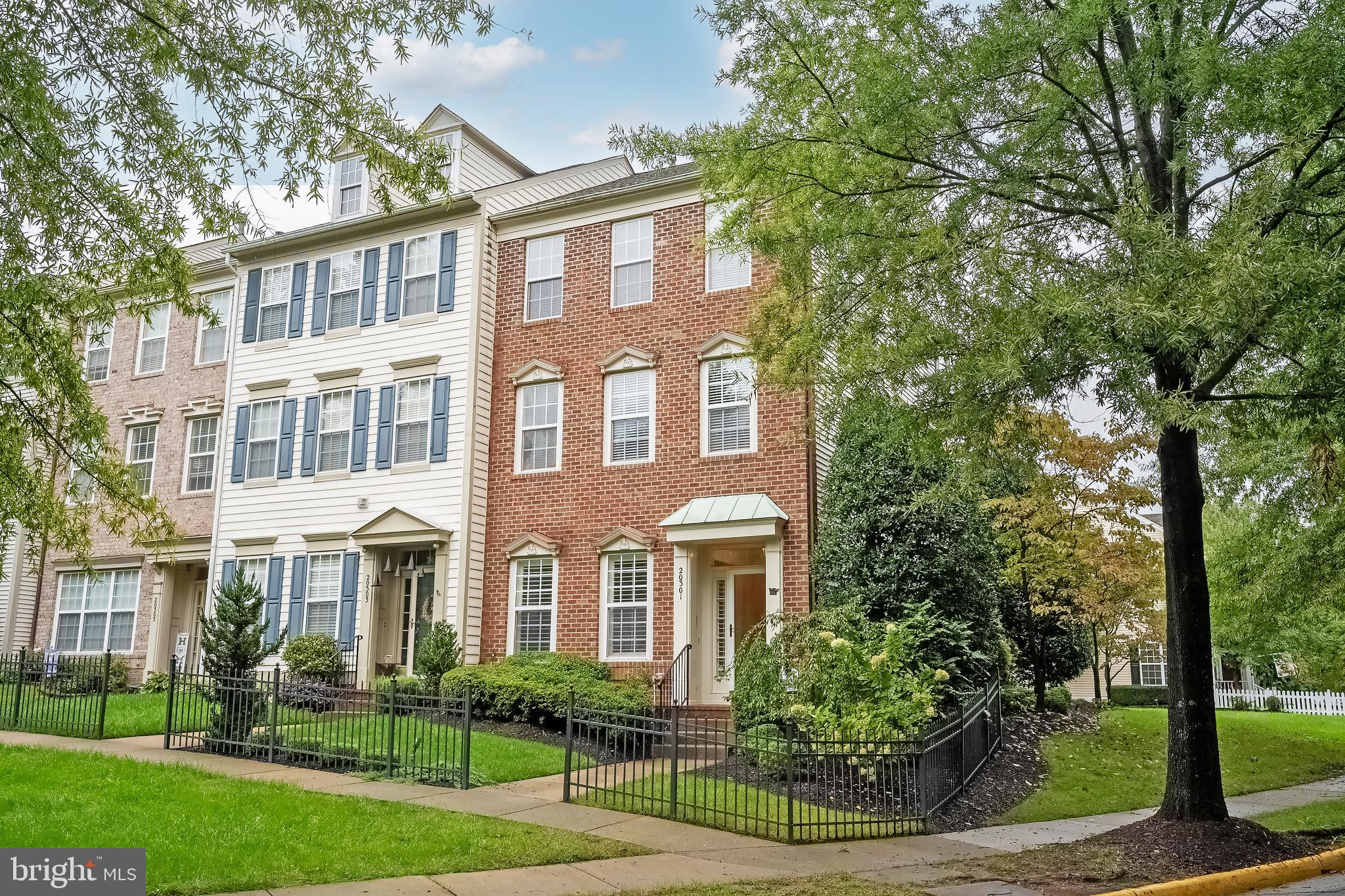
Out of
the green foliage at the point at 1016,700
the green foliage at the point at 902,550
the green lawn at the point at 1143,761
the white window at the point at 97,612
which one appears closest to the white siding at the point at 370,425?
the white window at the point at 97,612

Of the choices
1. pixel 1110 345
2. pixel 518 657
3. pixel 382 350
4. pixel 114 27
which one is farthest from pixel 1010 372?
pixel 382 350

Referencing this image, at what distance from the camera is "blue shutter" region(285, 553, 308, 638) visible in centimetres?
2175

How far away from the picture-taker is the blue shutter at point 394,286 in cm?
2214

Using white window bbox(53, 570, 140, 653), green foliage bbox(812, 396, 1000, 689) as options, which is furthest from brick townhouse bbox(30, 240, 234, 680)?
green foliage bbox(812, 396, 1000, 689)

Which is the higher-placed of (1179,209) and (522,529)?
(1179,209)

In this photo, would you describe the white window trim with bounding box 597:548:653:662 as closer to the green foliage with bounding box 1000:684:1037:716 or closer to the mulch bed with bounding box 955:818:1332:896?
the green foliage with bounding box 1000:684:1037:716

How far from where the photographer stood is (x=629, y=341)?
20016 mm

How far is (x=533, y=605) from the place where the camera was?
2000cm

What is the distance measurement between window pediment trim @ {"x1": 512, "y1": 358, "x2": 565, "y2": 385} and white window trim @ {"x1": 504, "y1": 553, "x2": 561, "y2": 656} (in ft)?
11.2

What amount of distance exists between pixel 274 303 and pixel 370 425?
4.30 metres

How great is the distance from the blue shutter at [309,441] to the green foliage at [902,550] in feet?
37.3

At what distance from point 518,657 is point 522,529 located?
274 cm

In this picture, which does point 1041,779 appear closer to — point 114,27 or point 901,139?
point 901,139

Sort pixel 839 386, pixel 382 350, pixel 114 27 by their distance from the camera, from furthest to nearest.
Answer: pixel 382 350, pixel 839 386, pixel 114 27
